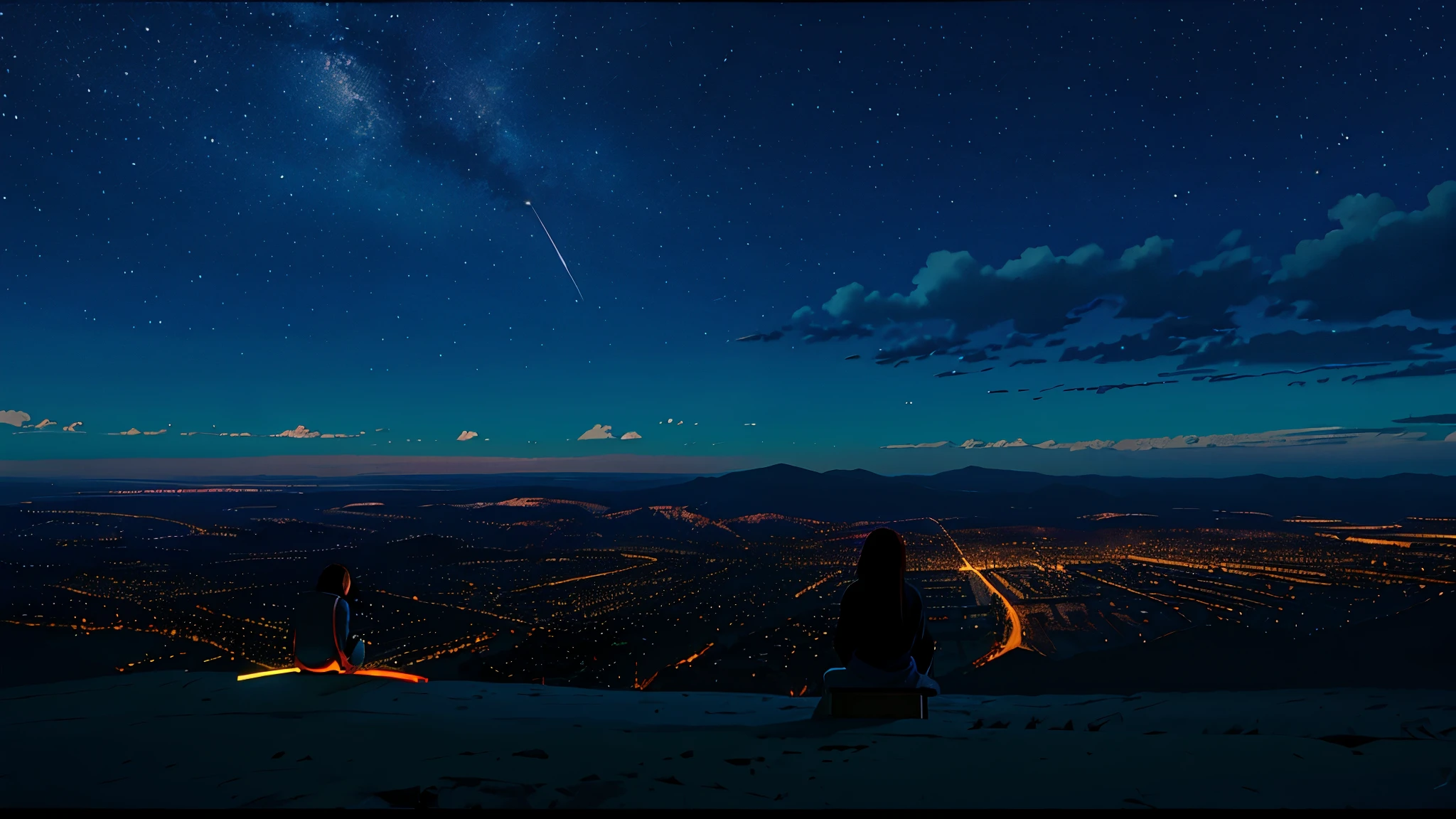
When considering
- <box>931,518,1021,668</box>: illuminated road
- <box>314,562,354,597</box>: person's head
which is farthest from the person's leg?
<box>931,518,1021,668</box>: illuminated road

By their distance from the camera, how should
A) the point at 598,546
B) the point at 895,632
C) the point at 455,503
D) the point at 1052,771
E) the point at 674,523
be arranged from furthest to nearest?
1. the point at 455,503
2. the point at 674,523
3. the point at 598,546
4. the point at 895,632
5. the point at 1052,771

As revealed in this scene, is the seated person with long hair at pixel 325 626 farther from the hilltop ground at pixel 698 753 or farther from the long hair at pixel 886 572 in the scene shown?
the long hair at pixel 886 572

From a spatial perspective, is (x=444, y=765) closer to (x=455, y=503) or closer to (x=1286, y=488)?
(x=455, y=503)

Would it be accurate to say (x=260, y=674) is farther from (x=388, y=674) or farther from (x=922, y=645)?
(x=922, y=645)

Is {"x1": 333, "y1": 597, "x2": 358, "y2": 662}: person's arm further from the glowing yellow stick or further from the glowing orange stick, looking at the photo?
the glowing yellow stick

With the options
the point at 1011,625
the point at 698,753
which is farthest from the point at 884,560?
the point at 1011,625

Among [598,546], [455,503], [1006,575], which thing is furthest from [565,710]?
[455,503]

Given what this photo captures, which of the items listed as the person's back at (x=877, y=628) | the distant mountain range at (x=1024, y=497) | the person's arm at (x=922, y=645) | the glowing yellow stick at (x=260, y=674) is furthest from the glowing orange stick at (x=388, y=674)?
the distant mountain range at (x=1024, y=497)
